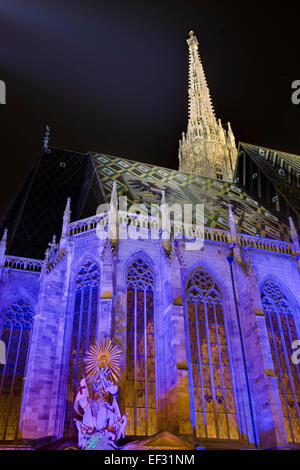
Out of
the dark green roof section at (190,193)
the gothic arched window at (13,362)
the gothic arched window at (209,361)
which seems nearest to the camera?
the gothic arched window at (209,361)

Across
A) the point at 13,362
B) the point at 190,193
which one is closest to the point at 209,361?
the point at 13,362

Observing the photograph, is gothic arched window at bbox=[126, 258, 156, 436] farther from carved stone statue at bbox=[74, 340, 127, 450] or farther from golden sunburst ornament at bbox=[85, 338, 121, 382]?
carved stone statue at bbox=[74, 340, 127, 450]

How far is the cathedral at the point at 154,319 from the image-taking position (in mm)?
13797

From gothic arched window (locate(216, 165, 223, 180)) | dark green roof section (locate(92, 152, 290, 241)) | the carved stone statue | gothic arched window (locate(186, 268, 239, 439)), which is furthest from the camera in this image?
gothic arched window (locate(216, 165, 223, 180))

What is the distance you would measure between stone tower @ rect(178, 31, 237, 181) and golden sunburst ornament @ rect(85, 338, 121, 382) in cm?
2153

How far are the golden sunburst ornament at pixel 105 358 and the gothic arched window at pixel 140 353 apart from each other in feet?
3.83

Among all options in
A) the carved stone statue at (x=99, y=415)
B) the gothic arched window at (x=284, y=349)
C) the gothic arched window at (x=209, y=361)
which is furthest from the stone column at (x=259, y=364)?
the carved stone statue at (x=99, y=415)

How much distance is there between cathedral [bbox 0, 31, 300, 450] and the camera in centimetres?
1380

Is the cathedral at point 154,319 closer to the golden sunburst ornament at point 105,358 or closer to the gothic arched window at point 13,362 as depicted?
the gothic arched window at point 13,362

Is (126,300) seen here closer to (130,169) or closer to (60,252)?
(60,252)

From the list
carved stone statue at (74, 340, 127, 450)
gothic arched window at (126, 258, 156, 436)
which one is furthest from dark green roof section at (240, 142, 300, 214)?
carved stone statue at (74, 340, 127, 450)

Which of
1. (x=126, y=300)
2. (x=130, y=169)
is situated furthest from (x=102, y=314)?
(x=130, y=169)

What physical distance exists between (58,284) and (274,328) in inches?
329

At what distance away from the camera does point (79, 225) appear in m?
17.4
